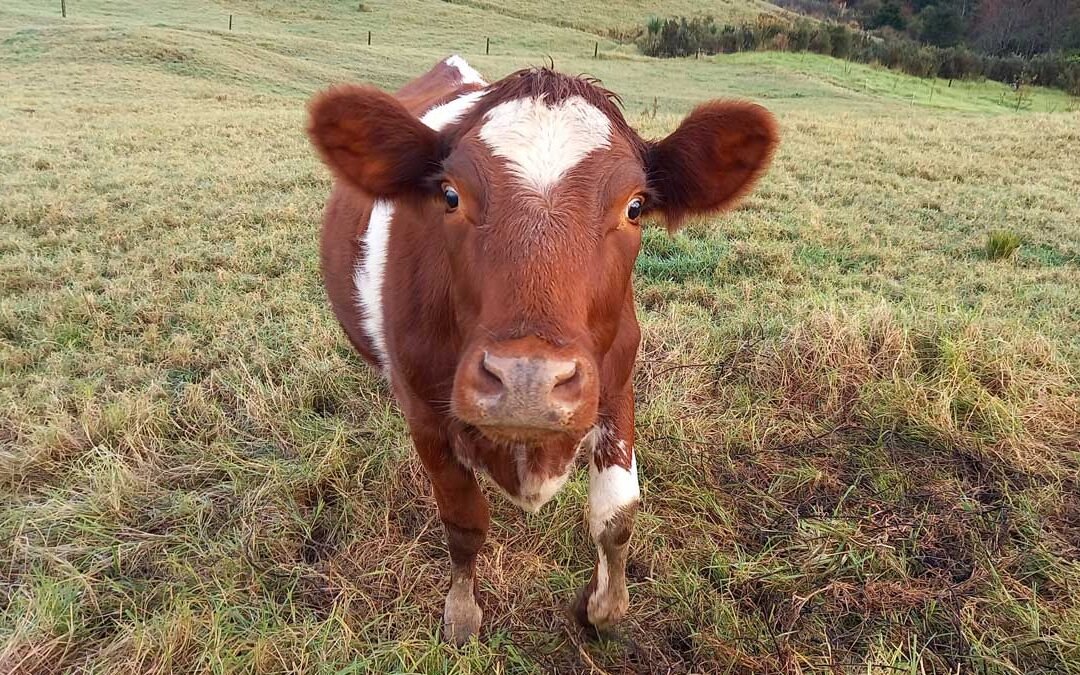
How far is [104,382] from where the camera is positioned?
12.3ft

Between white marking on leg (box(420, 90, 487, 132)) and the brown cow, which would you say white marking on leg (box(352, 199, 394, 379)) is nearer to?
the brown cow

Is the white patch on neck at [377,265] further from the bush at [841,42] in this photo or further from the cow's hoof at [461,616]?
the bush at [841,42]

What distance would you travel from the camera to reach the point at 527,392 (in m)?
1.35

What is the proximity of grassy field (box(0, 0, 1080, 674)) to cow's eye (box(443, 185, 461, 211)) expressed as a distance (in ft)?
4.53

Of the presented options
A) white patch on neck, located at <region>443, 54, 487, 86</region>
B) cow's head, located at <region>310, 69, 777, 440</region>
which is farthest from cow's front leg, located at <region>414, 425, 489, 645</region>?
white patch on neck, located at <region>443, 54, 487, 86</region>

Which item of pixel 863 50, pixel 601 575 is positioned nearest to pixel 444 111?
pixel 601 575

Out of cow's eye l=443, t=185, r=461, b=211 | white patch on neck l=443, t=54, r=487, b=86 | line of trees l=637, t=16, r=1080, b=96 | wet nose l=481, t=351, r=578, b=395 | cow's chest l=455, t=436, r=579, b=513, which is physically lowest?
cow's chest l=455, t=436, r=579, b=513

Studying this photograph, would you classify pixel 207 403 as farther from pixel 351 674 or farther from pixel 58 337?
Result: pixel 351 674

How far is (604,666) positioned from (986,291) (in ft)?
14.3

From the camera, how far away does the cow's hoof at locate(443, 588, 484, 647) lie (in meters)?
2.36

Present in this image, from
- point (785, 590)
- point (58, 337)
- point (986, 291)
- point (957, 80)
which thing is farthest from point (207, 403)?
point (957, 80)

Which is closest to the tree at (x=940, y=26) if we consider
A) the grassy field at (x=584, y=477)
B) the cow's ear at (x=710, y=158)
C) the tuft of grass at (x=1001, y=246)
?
the grassy field at (x=584, y=477)

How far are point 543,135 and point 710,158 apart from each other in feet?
1.99

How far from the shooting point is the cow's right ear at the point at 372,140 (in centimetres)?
189
